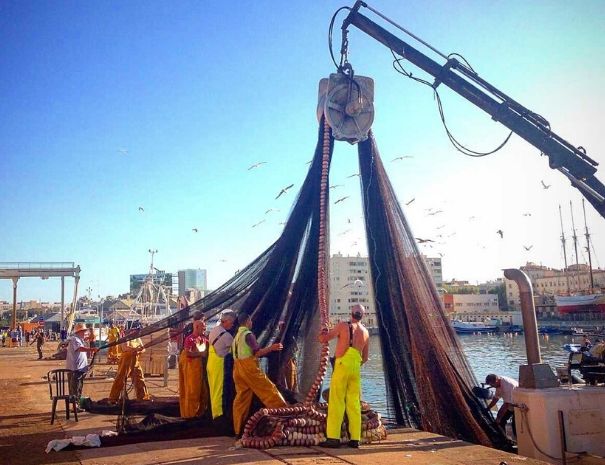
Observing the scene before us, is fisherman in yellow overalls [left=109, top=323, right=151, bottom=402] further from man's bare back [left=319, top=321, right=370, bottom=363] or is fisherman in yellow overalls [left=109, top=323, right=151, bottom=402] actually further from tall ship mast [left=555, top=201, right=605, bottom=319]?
tall ship mast [left=555, top=201, right=605, bottom=319]

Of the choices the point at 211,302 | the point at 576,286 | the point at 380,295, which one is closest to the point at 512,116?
the point at 380,295

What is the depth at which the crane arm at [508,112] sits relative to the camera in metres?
10.2

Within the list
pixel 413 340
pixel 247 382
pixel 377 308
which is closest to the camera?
pixel 247 382

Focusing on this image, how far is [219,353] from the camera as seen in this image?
294 inches

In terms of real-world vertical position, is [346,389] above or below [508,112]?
below

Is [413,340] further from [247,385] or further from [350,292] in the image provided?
[350,292]

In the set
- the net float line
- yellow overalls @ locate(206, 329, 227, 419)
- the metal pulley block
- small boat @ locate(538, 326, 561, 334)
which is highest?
the metal pulley block

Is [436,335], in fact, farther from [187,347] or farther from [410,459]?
[187,347]

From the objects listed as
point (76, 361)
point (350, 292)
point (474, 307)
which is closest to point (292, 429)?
point (76, 361)

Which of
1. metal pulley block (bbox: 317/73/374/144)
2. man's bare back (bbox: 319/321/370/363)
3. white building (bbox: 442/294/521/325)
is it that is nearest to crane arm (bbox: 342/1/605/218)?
metal pulley block (bbox: 317/73/374/144)

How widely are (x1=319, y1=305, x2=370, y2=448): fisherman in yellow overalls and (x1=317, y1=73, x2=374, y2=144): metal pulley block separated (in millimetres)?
3223

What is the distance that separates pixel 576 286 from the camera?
101 meters

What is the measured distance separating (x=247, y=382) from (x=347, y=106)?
4.45 meters

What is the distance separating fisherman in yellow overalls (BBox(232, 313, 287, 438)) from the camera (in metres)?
6.57
